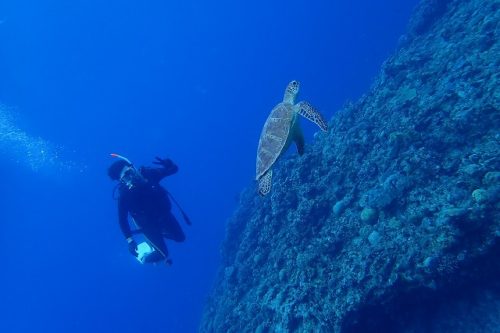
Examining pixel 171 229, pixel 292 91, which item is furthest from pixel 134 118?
pixel 292 91

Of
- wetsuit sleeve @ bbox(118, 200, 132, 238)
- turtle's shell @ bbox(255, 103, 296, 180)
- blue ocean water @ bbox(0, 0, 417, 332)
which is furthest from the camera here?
blue ocean water @ bbox(0, 0, 417, 332)

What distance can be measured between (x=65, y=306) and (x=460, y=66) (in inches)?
2068

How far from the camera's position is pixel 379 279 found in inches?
195

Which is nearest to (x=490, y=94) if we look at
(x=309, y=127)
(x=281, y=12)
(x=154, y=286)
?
(x=309, y=127)

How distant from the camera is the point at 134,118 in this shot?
8769 centimetres

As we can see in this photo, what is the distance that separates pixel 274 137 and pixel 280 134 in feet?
0.31

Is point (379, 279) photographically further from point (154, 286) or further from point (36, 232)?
point (36, 232)

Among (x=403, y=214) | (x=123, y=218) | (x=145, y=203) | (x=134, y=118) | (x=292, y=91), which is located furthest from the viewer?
(x=134, y=118)

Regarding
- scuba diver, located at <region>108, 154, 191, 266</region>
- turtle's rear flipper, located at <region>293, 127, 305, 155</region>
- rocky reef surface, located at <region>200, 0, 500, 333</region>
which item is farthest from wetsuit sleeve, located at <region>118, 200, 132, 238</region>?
turtle's rear flipper, located at <region>293, 127, 305, 155</region>

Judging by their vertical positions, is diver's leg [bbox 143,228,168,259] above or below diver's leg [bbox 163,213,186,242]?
below

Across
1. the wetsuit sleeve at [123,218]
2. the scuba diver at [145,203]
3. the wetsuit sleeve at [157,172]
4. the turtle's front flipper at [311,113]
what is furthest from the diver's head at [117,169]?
the turtle's front flipper at [311,113]

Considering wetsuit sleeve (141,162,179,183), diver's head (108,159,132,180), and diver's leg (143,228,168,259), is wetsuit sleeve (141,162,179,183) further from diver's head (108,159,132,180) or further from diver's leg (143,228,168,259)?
diver's leg (143,228,168,259)

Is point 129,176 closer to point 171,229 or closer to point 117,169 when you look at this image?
point 117,169

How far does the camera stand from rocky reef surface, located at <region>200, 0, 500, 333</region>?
4.62m
